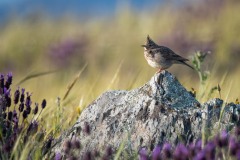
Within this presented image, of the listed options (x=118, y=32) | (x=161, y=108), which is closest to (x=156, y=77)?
(x=161, y=108)

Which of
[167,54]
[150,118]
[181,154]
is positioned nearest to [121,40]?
[167,54]

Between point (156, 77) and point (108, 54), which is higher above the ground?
point (108, 54)

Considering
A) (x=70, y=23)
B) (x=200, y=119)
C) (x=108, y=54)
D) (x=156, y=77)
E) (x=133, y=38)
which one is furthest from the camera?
(x=70, y=23)

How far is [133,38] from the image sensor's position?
17.6 meters

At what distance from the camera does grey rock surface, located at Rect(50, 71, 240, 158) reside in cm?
386

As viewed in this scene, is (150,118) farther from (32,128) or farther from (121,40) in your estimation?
(121,40)

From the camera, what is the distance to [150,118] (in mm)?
3953

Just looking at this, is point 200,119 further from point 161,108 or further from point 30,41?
point 30,41

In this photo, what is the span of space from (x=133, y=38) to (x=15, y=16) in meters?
4.61

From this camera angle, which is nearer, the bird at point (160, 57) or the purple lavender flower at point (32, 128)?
the purple lavender flower at point (32, 128)

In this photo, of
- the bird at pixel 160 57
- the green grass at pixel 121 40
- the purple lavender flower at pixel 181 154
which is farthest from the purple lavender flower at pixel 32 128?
the green grass at pixel 121 40

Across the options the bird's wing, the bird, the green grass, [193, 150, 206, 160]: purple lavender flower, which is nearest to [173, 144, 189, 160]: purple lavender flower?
[193, 150, 206, 160]: purple lavender flower

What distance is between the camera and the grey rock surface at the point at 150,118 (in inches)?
152

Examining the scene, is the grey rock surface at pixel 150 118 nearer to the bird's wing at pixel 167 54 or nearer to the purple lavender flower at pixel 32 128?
the purple lavender flower at pixel 32 128
